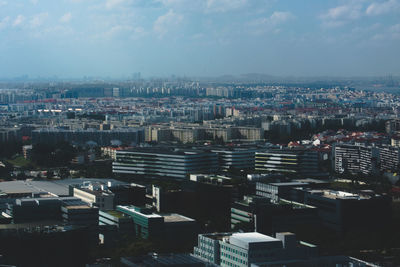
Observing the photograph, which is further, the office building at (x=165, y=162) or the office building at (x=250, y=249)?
the office building at (x=165, y=162)

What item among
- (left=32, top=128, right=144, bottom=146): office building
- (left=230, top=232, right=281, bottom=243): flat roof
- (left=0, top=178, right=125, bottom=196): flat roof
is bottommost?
(left=32, top=128, right=144, bottom=146): office building

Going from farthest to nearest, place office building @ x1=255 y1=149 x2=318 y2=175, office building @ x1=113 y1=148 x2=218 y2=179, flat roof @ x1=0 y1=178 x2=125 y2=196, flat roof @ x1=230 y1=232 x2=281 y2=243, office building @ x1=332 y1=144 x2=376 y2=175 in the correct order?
office building @ x1=332 y1=144 x2=376 y2=175, office building @ x1=255 y1=149 x2=318 y2=175, office building @ x1=113 y1=148 x2=218 y2=179, flat roof @ x1=0 y1=178 x2=125 y2=196, flat roof @ x1=230 y1=232 x2=281 y2=243

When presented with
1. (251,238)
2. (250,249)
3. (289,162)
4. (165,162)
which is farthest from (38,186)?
Answer: (250,249)

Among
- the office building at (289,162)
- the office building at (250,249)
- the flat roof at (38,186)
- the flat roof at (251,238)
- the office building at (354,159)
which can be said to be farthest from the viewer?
the office building at (354,159)

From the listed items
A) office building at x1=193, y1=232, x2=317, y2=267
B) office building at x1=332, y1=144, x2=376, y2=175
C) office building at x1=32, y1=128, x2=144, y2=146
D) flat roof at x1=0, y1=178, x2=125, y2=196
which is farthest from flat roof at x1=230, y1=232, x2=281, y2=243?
office building at x1=32, y1=128, x2=144, y2=146

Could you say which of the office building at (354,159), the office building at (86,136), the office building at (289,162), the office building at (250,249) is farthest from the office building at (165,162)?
the office building at (86,136)

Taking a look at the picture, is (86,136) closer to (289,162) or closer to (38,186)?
(289,162)

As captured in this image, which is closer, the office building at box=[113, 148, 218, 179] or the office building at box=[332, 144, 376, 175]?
the office building at box=[113, 148, 218, 179]

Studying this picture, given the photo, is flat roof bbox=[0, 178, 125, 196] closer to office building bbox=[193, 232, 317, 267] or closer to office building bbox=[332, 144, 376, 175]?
office building bbox=[193, 232, 317, 267]

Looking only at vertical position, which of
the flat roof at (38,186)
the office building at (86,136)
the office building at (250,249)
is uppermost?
the office building at (250,249)

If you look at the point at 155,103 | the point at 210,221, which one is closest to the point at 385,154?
the point at 210,221

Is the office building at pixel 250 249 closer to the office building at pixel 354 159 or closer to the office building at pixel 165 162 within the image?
the office building at pixel 165 162

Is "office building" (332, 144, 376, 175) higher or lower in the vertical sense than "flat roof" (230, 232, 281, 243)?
lower
